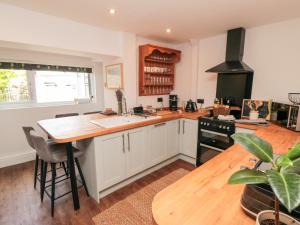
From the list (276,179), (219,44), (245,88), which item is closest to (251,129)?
(245,88)

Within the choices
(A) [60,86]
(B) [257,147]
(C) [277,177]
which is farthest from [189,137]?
(A) [60,86]

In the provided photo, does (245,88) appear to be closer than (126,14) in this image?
No

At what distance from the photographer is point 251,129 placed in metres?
2.22

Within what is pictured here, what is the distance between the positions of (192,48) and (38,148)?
10.5ft

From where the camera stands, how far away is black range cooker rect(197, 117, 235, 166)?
2387 mm

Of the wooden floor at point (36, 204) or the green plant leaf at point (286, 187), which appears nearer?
the green plant leaf at point (286, 187)

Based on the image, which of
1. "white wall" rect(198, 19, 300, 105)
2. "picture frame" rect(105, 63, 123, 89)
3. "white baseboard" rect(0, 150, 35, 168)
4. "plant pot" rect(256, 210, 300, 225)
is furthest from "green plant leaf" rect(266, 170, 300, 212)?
"white baseboard" rect(0, 150, 35, 168)

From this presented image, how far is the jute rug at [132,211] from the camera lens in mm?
1771

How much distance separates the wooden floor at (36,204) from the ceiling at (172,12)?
2343 mm

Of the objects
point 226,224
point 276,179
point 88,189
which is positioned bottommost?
point 88,189

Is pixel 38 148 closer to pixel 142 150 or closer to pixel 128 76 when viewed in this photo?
pixel 142 150

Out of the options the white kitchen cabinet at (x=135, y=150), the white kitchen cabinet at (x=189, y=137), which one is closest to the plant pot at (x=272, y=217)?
the white kitchen cabinet at (x=135, y=150)

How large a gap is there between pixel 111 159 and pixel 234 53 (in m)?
2.54

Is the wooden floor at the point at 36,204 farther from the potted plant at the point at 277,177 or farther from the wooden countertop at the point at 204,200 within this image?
the potted plant at the point at 277,177
